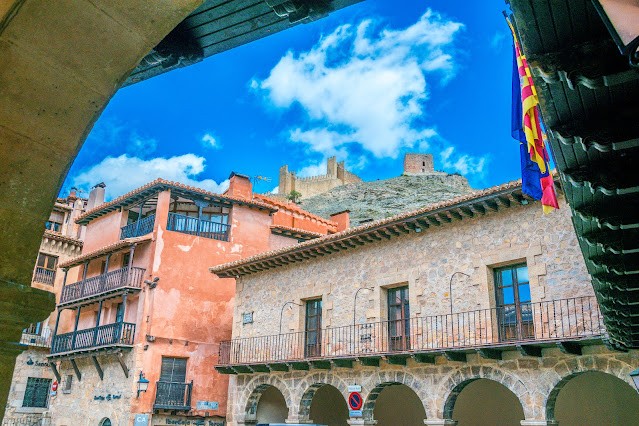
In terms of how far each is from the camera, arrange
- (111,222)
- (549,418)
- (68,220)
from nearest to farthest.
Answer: (549,418) → (111,222) → (68,220)

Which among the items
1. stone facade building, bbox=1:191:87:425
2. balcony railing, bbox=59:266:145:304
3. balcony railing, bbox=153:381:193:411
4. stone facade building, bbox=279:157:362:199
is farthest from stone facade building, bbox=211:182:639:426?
stone facade building, bbox=279:157:362:199

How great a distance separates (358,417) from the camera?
1670 cm

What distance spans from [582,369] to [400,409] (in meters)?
8.41

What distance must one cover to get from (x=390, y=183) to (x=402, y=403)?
2541 inches

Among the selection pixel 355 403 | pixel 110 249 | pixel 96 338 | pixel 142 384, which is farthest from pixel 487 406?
pixel 110 249

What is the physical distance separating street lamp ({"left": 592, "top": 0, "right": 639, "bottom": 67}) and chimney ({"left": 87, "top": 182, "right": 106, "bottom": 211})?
38.6 meters

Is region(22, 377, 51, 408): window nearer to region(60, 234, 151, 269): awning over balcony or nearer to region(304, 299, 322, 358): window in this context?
region(60, 234, 151, 269): awning over balcony

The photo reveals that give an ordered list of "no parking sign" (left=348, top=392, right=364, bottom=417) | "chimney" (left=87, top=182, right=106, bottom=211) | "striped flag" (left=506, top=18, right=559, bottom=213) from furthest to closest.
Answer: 1. "chimney" (left=87, top=182, right=106, bottom=211)
2. "no parking sign" (left=348, top=392, right=364, bottom=417)
3. "striped flag" (left=506, top=18, right=559, bottom=213)

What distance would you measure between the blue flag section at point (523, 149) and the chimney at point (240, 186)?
2105cm

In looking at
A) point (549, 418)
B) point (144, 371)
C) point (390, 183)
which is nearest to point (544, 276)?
point (549, 418)

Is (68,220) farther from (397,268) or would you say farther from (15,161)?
Result: (15,161)

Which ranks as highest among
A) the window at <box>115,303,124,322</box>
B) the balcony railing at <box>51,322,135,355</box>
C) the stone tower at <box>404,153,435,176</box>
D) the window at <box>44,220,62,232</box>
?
the stone tower at <box>404,153,435,176</box>

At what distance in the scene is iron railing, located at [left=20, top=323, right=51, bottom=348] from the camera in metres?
30.0

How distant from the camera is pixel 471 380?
49.6 ft
